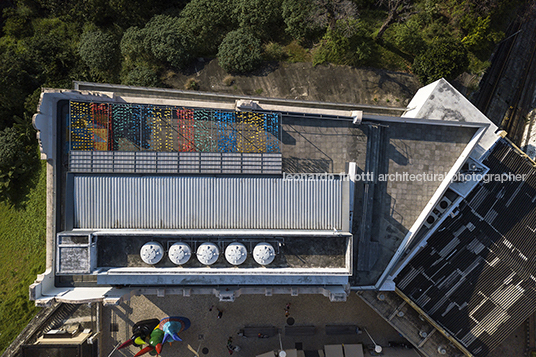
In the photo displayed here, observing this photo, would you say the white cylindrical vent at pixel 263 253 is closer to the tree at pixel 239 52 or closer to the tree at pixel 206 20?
the tree at pixel 239 52

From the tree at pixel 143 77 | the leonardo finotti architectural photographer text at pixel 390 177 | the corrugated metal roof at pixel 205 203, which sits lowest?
the corrugated metal roof at pixel 205 203

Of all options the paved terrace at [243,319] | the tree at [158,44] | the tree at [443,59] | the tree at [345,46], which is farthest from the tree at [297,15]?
the paved terrace at [243,319]

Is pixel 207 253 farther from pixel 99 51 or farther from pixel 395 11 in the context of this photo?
pixel 395 11

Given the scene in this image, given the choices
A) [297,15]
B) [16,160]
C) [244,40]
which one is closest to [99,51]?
[16,160]

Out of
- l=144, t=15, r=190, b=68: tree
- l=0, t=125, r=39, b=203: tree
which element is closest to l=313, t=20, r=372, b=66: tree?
l=144, t=15, r=190, b=68: tree

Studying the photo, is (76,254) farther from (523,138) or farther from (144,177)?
(523,138)

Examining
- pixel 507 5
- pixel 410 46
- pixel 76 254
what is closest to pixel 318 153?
pixel 410 46
